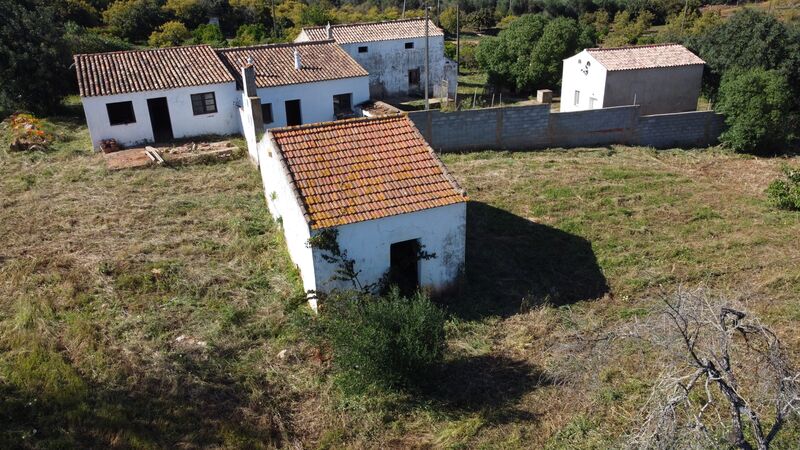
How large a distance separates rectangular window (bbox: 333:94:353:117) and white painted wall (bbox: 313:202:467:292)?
14090 millimetres

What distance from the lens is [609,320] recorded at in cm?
1184

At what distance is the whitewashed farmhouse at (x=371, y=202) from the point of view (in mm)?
11445

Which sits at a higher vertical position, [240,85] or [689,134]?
[240,85]

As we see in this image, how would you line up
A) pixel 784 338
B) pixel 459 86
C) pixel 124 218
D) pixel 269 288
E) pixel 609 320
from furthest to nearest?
pixel 459 86 → pixel 124 218 → pixel 269 288 → pixel 609 320 → pixel 784 338

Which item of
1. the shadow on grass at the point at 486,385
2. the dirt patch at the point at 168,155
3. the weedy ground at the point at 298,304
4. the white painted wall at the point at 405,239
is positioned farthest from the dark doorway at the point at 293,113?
the shadow on grass at the point at 486,385

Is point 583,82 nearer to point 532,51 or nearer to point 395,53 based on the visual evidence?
point 532,51

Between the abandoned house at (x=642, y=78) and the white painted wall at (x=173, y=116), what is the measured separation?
1471cm

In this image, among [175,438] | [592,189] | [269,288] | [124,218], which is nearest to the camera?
[175,438]

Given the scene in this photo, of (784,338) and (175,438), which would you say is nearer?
(175,438)

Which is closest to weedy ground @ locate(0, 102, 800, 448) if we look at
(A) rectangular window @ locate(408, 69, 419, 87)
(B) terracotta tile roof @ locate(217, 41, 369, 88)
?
(B) terracotta tile roof @ locate(217, 41, 369, 88)

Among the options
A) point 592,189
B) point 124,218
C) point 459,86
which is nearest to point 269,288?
point 124,218

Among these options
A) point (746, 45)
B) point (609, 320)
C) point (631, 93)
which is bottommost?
point (609, 320)

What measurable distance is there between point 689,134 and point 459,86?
15.5 m

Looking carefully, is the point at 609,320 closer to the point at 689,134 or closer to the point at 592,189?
the point at 592,189
